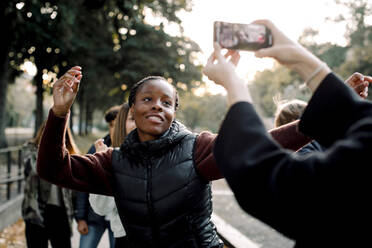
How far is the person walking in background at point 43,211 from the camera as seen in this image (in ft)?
14.1

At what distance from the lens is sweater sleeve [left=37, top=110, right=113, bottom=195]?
184cm

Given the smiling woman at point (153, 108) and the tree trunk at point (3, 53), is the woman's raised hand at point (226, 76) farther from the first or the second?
the tree trunk at point (3, 53)

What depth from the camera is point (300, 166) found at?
97 cm

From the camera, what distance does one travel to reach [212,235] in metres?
2.07

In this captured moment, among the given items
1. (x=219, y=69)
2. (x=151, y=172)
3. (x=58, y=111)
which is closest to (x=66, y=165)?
(x=58, y=111)

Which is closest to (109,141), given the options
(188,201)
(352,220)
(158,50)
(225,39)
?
(188,201)

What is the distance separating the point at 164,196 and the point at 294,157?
110cm

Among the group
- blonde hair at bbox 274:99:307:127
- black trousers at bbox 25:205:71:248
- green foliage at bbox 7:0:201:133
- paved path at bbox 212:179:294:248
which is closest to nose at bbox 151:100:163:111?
blonde hair at bbox 274:99:307:127

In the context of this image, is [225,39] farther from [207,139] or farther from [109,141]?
[109,141]

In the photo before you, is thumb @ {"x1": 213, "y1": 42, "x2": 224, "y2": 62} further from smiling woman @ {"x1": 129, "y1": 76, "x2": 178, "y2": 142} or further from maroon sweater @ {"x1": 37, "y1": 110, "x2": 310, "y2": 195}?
smiling woman @ {"x1": 129, "y1": 76, "x2": 178, "y2": 142}

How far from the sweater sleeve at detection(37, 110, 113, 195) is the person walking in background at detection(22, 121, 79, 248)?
224 cm

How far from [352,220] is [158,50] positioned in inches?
727

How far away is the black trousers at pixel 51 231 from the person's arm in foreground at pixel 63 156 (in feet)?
8.68

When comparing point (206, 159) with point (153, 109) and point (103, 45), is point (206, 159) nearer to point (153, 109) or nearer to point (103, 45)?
point (153, 109)
